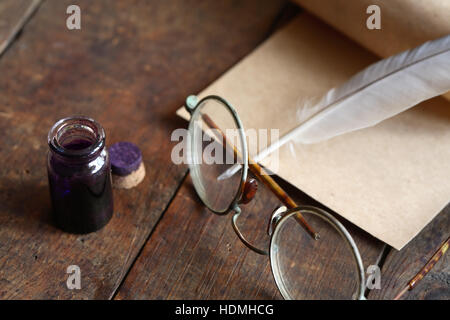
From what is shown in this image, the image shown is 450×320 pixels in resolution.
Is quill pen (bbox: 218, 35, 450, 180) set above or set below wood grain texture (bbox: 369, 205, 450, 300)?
above

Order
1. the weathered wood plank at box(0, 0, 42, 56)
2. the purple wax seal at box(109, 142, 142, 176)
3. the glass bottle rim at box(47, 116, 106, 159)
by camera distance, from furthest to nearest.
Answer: the weathered wood plank at box(0, 0, 42, 56) → the purple wax seal at box(109, 142, 142, 176) → the glass bottle rim at box(47, 116, 106, 159)

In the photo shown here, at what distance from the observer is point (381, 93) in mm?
937

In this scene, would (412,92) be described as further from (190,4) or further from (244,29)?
(190,4)

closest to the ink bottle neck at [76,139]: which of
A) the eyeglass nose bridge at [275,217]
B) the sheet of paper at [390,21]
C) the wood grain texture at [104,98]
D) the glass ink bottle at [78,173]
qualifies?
the glass ink bottle at [78,173]

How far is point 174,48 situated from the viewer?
108 centimetres

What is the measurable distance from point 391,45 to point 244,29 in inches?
11.6

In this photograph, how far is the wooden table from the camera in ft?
2.64

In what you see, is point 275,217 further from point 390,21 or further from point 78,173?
point 390,21

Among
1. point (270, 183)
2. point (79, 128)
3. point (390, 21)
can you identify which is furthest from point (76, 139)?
point (390, 21)

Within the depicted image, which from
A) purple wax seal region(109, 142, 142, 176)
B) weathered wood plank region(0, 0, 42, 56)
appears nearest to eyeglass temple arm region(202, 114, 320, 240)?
purple wax seal region(109, 142, 142, 176)

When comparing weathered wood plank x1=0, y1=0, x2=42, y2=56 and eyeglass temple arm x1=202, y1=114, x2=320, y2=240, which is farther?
weathered wood plank x1=0, y1=0, x2=42, y2=56

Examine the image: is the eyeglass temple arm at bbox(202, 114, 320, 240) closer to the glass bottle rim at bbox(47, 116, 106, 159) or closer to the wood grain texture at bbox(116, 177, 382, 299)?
the wood grain texture at bbox(116, 177, 382, 299)

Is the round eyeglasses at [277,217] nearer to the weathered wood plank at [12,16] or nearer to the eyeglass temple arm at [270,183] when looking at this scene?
the eyeglass temple arm at [270,183]
